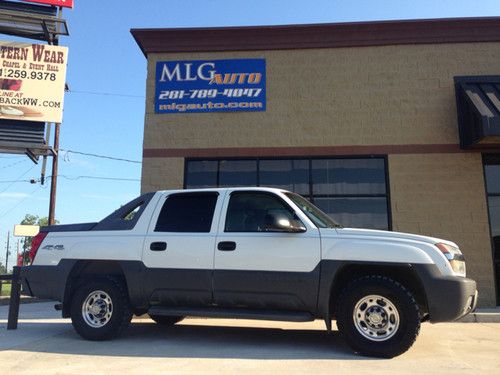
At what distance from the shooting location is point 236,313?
214 inches

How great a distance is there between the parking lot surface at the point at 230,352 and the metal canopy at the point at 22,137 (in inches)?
361

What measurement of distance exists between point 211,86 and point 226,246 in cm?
706

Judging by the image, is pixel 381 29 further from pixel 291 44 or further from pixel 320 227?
pixel 320 227

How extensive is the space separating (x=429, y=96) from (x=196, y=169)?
6100 millimetres

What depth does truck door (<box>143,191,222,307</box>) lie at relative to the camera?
18.4 ft

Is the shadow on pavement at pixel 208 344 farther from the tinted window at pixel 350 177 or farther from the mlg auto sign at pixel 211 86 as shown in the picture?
the mlg auto sign at pixel 211 86

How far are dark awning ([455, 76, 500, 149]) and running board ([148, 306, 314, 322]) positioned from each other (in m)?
6.52

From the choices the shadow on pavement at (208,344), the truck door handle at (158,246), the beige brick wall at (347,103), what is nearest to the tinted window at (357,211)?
the beige brick wall at (347,103)

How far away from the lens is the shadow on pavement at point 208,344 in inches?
203

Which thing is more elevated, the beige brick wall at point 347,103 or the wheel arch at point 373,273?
the beige brick wall at point 347,103

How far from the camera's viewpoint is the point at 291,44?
11.8m

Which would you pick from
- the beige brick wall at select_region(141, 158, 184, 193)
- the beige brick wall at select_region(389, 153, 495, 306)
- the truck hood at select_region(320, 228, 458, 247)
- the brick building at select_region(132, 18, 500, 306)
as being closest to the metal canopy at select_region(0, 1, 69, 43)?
the brick building at select_region(132, 18, 500, 306)

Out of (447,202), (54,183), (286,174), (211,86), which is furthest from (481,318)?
(54,183)

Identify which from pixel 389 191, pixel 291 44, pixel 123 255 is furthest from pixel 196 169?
pixel 123 255
